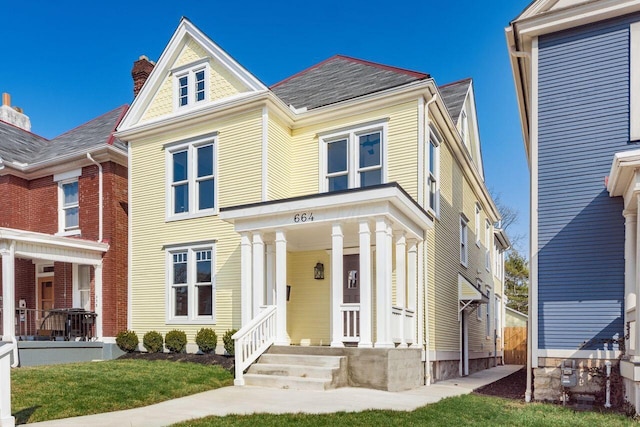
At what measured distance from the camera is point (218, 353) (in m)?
12.6

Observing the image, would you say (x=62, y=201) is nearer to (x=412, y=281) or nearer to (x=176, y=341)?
(x=176, y=341)

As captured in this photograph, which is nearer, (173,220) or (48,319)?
(173,220)

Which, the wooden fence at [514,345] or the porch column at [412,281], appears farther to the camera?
the wooden fence at [514,345]

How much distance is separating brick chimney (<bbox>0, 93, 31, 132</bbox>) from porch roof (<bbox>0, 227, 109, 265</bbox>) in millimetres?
10125

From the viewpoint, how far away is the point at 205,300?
43.9 feet

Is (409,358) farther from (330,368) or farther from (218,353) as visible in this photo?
(218,353)

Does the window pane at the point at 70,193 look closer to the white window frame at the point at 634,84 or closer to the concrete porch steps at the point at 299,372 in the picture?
the concrete porch steps at the point at 299,372

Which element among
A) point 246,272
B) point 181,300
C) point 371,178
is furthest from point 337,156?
point 181,300

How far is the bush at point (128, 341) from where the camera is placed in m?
14.0

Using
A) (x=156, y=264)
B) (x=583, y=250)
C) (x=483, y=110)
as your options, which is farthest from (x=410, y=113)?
(x=483, y=110)

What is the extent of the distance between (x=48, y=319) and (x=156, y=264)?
4308mm

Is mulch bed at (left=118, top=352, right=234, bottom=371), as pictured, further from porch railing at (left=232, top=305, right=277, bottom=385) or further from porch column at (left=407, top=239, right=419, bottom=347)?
porch column at (left=407, top=239, right=419, bottom=347)

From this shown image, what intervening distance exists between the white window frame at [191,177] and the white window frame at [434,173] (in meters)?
5.46

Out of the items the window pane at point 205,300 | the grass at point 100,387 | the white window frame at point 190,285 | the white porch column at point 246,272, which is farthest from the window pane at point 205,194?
the grass at point 100,387
